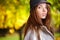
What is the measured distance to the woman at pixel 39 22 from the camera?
161 centimetres

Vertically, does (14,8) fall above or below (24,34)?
above

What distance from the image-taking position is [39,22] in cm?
162

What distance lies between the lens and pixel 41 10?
5.34ft

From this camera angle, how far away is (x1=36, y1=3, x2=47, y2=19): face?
5.33ft

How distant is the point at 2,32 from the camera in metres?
1.61

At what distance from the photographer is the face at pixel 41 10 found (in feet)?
5.33

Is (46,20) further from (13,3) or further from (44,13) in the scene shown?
(13,3)

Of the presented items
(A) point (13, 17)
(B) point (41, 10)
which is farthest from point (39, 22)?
(A) point (13, 17)

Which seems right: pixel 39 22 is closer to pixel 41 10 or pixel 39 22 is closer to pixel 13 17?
pixel 41 10

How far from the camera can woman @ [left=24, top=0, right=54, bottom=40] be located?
5.27ft

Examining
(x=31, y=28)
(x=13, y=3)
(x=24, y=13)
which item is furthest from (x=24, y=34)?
(x=13, y=3)

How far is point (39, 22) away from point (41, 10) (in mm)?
103

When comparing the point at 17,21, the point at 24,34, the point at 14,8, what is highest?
the point at 14,8

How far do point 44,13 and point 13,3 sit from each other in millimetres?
276
